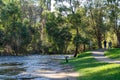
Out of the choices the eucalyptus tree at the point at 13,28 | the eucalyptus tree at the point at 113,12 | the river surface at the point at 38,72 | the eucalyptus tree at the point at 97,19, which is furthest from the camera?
the eucalyptus tree at the point at 13,28

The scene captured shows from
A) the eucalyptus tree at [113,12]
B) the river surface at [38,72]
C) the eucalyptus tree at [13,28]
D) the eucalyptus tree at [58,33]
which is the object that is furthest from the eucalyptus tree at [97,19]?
the river surface at [38,72]

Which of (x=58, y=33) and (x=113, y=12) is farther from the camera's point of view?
(x=113, y=12)

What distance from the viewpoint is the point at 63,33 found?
202 ft

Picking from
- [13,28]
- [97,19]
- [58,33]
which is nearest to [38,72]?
[58,33]

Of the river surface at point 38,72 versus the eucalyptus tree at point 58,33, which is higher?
the eucalyptus tree at point 58,33

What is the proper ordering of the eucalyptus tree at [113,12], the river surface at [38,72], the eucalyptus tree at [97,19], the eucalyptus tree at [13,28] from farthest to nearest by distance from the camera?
the eucalyptus tree at [13,28] → the eucalyptus tree at [97,19] → the eucalyptus tree at [113,12] → the river surface at [38,72]

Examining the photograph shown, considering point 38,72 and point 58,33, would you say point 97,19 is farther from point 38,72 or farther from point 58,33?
point 38,72

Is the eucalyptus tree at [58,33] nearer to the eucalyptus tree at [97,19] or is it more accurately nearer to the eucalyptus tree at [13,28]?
the eucalyptus tree at [97,19]

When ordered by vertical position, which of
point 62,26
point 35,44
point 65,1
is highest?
point 65,1

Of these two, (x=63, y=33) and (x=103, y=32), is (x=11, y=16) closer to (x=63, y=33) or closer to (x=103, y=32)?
(x=63, y=33)

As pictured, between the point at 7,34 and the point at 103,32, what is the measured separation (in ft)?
74.9

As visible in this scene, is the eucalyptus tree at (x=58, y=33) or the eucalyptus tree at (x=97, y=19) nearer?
the eucalyptus tree at (x=58, y=33)

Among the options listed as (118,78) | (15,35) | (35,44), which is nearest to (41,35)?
(35,44)

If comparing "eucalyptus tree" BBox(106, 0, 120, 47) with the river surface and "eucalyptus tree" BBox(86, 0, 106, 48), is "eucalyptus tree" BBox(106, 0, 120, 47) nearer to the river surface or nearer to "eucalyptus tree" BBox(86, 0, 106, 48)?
"eucalyptus tree" BBox(86, 0, 106, 48)
